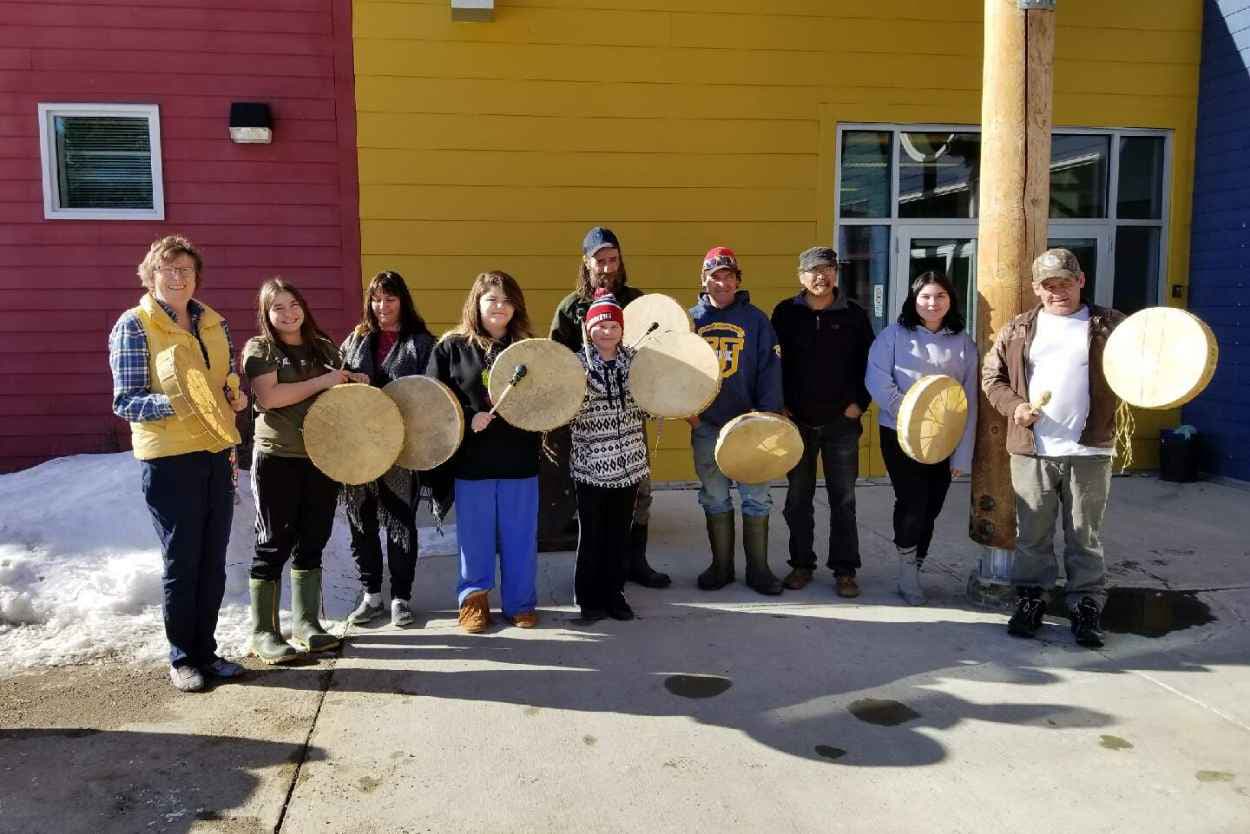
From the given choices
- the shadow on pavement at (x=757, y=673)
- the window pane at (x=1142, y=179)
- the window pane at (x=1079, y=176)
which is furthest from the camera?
the window pane at (x=1142, y=179)

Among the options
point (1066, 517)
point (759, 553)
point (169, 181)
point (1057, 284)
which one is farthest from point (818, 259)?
point (169, 181)

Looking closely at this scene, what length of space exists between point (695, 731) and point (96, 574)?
9.79ft

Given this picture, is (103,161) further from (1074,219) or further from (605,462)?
(1074,219)

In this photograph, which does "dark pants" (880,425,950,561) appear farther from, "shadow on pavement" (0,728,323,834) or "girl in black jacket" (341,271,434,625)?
"shadow on pavement" (0,728,323,834)

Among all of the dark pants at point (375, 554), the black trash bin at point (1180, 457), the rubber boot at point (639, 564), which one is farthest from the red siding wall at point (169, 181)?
the black trash bin at point (1180, 457)

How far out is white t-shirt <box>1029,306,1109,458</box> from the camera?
3.86m

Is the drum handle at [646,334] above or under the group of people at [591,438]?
above

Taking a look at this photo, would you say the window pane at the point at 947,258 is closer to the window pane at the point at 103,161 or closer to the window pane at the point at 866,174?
the window pane at the point at 866,174

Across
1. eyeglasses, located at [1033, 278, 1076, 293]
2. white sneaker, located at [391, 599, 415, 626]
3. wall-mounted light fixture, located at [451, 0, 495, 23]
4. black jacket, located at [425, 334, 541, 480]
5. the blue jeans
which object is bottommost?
white sneaker, located at [391, 599, 415, 626]

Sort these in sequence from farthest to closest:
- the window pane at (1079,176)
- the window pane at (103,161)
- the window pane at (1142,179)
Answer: the window pane at (1142,179), the window pane at (1079,176), the window pane at (103,161)

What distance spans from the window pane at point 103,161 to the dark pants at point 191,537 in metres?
3.82

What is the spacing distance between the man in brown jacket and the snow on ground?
10.1 feet

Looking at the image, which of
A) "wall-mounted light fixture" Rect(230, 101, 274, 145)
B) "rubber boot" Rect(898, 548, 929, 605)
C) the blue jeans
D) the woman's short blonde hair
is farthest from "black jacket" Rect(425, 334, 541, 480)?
"wall-mounted light fixture" Rect(230, 101, 274, 145)

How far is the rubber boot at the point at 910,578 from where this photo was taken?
4.44 m
